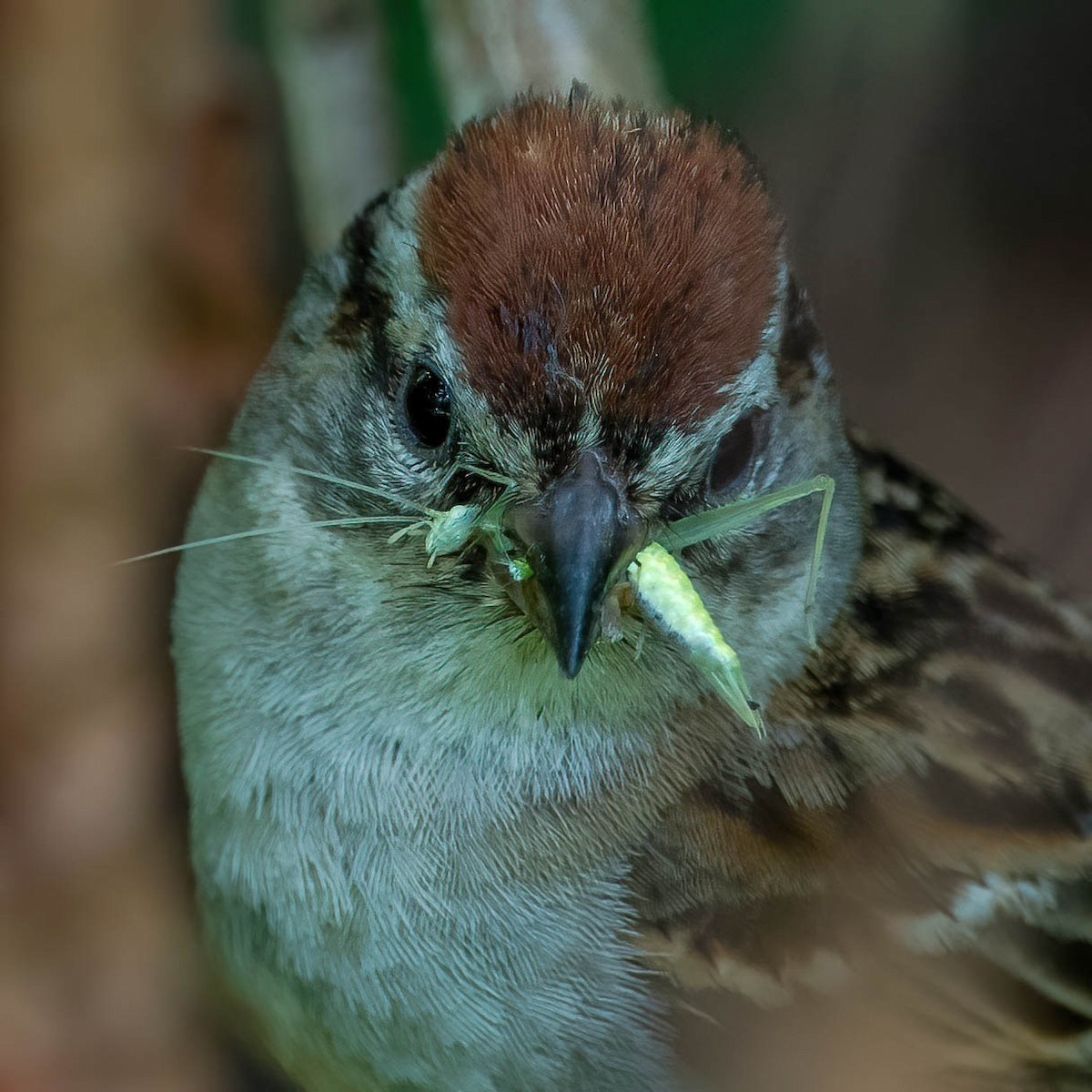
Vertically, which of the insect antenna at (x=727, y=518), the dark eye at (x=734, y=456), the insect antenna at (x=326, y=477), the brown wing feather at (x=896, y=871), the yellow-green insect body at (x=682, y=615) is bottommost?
the brown wing feather at (x=896, y=871)

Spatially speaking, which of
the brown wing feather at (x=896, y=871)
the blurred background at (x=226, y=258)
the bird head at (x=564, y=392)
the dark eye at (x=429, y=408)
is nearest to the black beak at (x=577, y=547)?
the bird head at (x=564, y=392)

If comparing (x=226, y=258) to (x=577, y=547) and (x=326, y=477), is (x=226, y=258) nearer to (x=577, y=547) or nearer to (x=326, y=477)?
(x=326, y=477)

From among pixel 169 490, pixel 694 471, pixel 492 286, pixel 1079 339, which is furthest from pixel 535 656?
pixel 1079 339

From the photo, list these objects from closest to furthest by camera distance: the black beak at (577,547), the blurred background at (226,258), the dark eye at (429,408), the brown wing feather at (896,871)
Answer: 1. the black beak at (577,547)
2. the dark eye at (429,408)
3. the brown wing feather at (896,871)
4. the blurred background at (226,258)

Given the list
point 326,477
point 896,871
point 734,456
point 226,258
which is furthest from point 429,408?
point 226,258

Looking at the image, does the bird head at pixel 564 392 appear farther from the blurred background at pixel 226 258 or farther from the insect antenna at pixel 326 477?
the blurred background at pixel 226 258

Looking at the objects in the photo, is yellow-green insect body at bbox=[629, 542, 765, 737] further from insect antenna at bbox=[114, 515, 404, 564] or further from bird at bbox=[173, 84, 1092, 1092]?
insect antenna at bbox=[114, 515, 404, 564]
